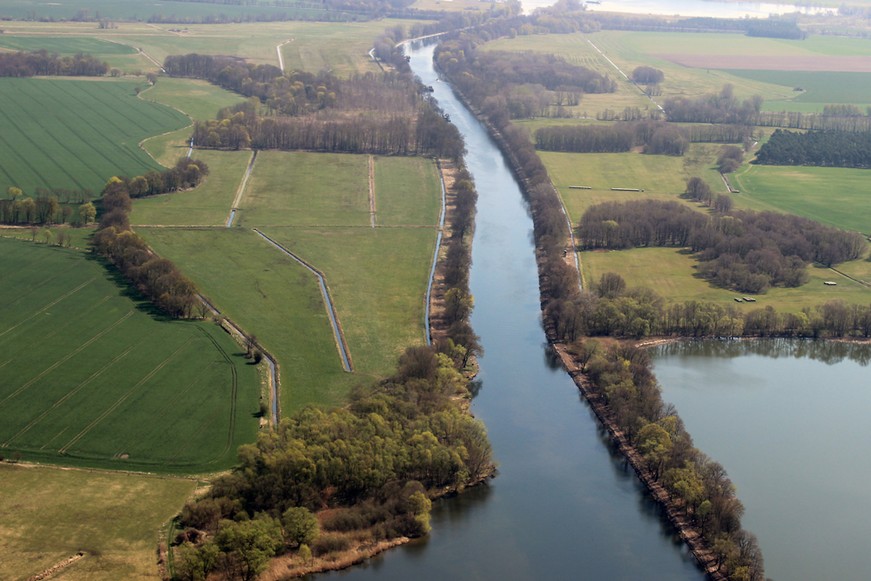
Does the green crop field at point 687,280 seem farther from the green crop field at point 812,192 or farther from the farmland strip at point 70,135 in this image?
the farmland strip at point 70,135

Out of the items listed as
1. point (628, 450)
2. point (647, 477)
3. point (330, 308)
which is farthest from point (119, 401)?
point (647, 477)

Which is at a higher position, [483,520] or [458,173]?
[458,173]

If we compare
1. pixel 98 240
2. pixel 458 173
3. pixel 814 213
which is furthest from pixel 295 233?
pixel 814 213

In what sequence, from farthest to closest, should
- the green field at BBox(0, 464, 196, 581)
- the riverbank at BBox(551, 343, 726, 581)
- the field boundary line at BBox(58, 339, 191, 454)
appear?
the field boundary line at BBox(58, 339, 191, 454)
the riverbank at BBox(551, 343, 726, 581)
the green field at BBox(0, 464, 196, 581)

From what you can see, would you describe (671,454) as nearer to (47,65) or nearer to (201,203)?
(201,203)

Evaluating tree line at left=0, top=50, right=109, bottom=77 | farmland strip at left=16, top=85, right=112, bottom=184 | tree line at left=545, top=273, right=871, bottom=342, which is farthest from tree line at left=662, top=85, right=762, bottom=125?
tree line at left=0, top=50, right=109, bottom=77

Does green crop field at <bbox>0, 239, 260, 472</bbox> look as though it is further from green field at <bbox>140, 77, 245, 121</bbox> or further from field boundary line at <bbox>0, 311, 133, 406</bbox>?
green field at <bbox>140, 77, 245, 121</bbox>

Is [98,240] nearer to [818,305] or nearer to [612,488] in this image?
[612,488]
